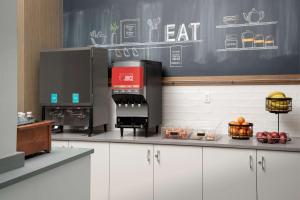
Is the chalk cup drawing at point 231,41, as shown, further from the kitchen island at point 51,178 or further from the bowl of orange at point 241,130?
the kitchen island at point 51,178

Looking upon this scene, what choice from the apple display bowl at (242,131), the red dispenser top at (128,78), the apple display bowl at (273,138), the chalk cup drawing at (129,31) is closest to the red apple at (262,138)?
the apple display bowl at (273,138)

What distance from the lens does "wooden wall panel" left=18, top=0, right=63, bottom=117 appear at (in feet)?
12.1

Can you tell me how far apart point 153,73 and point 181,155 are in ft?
2.84

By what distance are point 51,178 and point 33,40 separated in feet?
7.88

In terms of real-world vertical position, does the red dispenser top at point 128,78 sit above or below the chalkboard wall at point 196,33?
below

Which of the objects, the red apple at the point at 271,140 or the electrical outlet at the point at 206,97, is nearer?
the red apple at the point at 271,140

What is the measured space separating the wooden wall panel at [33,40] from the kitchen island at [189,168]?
0.59 m

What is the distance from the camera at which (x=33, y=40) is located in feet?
12.5

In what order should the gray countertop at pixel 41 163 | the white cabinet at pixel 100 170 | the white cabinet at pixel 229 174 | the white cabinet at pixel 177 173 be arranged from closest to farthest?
the gray countertop at pixel 41 163
the white cabinet at pixel 229 174
the white cabinet at pixel 177 173
the white cabinet at pixel 100 170

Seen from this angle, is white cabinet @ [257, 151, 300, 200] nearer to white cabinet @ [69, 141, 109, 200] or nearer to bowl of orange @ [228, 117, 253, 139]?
bowl of orange @ [228, 117, 253, 139]

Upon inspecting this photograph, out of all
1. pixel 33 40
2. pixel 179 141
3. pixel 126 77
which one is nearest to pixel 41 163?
pixel 179 141

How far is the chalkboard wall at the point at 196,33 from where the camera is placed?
3.45 meters

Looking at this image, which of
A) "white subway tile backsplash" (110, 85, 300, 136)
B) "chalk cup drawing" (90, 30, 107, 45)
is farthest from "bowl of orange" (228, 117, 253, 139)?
"chalk cup drawing" (90, 30, 107, 45)

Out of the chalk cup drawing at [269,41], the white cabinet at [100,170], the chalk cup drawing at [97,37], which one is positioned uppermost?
the chalk cup drawing at [97,37]
